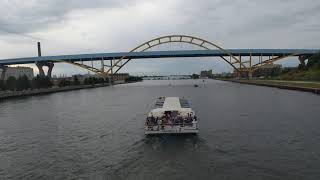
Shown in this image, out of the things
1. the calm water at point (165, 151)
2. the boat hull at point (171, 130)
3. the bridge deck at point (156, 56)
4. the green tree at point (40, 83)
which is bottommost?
the calm water at point (165, 151)

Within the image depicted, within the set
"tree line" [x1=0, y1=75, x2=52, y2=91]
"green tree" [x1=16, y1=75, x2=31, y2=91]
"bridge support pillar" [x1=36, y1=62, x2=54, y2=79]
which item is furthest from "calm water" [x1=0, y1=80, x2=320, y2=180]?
"bridge support pillar" [x1=36, y1=62, x2=54, y2=79]

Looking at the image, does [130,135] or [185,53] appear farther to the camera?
[185,53]

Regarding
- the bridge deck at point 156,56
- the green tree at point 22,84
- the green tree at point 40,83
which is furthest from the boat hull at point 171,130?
the bridge deck at point 156,56

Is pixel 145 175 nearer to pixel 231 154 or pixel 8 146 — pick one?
pixel 231 154

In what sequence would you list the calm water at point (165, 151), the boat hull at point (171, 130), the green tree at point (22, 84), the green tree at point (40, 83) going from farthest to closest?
the green tree at point (40, 83) → the green tree at point (22, 84) → the boat hull at point (171, 130) → the calm water at point (165, 151)

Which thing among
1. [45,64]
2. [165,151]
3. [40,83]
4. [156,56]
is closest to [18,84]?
[40,83]

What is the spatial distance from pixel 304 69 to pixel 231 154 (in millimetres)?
126028

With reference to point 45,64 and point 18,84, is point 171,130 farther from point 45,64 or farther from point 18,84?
point 45,64

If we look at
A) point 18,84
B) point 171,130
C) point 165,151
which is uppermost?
point 18,84

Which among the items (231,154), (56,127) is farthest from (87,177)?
(56,127)

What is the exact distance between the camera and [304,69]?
138 metres

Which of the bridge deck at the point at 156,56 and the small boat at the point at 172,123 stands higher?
the bridge deck at the point at 156,56

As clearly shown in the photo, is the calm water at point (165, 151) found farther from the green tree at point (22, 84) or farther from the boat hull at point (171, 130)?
the green tree at point (22, 84)

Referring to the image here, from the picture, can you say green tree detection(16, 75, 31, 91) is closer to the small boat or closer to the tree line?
the tree line
